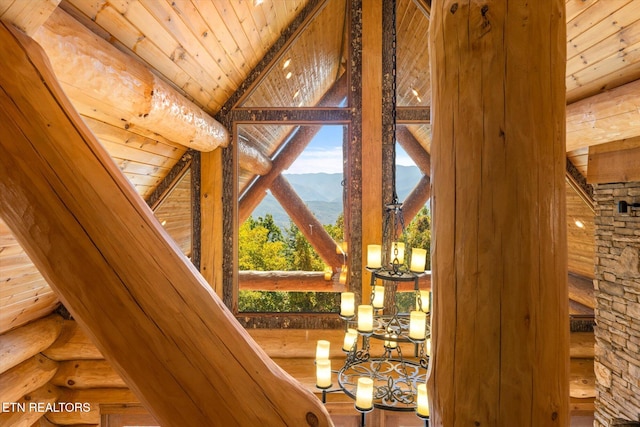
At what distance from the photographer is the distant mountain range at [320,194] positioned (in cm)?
448

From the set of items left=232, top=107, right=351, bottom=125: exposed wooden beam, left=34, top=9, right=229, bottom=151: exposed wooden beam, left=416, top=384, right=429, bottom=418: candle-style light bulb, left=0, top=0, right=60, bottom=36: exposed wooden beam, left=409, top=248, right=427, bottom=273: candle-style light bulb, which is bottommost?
left=416, top=384, right=429, bottom=418: candle-style light bulb

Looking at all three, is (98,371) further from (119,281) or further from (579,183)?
(579,183)

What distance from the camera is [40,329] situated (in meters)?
3.31

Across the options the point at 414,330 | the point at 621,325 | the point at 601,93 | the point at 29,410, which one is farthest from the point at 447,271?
the point at 29,410

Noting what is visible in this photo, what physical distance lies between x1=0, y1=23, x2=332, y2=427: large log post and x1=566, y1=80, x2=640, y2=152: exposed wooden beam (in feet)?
9.90

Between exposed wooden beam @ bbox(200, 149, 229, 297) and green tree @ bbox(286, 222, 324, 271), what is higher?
exposed wooden beam @ bbox(200, 149, 229, 297)

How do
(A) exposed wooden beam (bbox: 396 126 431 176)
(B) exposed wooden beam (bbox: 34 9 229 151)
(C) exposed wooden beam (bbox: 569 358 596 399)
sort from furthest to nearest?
1. (A) exposed wooden beam (bbox: 396 126 431 176)
2. (C) exposed wooden beam (bbox: 569 358 596 399)
3. (B) exposed wooden beam (bbox: 34 9 229 151)

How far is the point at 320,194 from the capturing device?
5012 millimetres

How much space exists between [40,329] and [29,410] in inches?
29.7

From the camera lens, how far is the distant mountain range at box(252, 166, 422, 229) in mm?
4477

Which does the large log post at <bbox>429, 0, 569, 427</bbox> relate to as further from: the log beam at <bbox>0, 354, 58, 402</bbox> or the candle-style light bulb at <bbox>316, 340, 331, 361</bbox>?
the log beam at <bbox>0, 354, 58, 402</bbox>

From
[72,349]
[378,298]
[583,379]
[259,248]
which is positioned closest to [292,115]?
[378,298]

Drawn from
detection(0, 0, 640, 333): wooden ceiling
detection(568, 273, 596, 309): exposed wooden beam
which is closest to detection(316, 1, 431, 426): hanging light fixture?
detection(0, 0, 640, 333): wooden ceiling

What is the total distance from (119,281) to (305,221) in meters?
4.51
